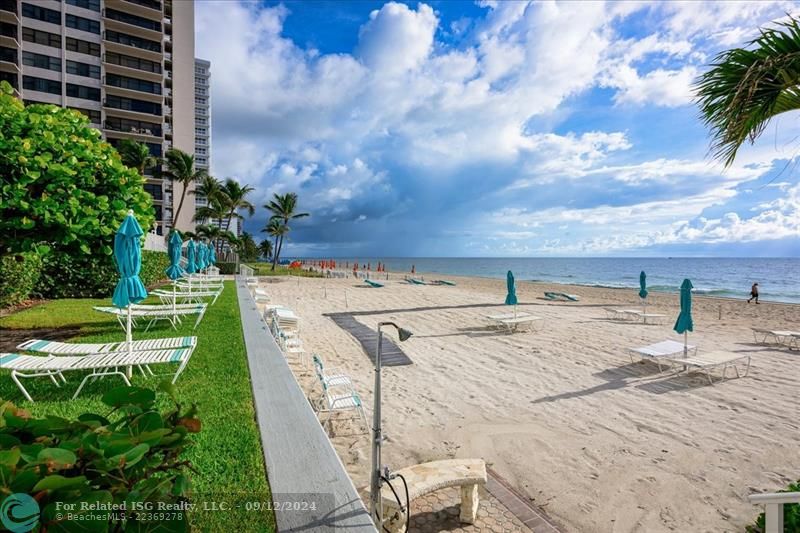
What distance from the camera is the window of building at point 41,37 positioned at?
3816 cm

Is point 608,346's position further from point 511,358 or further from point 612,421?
point 612,421

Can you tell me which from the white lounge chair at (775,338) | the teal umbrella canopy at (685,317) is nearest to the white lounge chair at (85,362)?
the teal umbrella canopy at (685,317)

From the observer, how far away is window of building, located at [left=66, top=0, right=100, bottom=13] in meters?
39.9

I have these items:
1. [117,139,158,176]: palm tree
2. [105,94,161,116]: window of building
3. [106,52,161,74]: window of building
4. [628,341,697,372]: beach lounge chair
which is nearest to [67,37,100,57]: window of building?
[106,52,161,74]: window of building

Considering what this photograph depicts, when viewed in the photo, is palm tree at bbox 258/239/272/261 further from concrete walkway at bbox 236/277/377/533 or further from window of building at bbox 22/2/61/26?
concrete walkway at bbox 236/277/377/533

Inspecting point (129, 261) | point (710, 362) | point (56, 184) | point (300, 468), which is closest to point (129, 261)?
point (129, 261)

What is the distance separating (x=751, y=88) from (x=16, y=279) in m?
17.4

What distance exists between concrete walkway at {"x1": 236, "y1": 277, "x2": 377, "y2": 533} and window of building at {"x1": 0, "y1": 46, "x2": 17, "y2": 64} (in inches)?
2020

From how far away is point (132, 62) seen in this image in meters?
43.8

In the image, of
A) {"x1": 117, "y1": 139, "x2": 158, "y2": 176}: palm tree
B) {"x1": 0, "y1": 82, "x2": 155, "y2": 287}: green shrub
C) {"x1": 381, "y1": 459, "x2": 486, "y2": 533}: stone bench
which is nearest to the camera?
{"x1": 381, "y1": 459, "x2": 486, "y2": 533}: stone bench

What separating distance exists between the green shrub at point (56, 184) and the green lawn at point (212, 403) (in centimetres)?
226

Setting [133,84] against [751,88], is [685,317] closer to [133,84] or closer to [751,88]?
[751,88]

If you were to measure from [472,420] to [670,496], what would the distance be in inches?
108

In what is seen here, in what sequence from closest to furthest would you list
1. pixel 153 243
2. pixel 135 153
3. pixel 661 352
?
pixel 661 352 → pixel 153 243 → pixel 135 153
